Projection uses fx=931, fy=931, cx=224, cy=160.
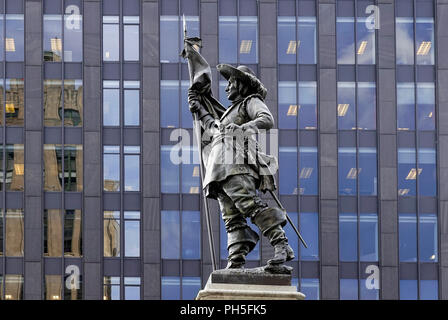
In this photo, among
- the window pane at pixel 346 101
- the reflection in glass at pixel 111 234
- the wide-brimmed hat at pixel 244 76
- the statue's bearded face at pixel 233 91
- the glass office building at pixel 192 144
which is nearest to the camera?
the wide-brimmed hat at pixel 244 76

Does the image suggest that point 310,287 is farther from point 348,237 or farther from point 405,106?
point 405,106

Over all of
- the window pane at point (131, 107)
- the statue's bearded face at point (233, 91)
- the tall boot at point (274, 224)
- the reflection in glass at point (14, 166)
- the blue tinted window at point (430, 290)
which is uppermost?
the window pane at point (131, 107)

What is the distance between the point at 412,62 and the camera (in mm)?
49188

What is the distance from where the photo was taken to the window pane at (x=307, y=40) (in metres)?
49.1

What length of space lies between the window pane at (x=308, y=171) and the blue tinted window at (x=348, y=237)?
2049 millimetres

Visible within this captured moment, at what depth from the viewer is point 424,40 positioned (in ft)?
162

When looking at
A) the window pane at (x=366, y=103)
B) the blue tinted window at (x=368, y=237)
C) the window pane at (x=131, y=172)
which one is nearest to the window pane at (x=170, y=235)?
the window pane at (x=131, y=172)

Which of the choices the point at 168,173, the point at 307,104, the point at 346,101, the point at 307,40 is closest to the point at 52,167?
the point at 168,173

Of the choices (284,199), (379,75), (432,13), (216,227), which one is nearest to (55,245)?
(216,227)

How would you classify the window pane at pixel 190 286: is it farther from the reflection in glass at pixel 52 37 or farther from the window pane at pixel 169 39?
the reflection in glass at pixel 52 37

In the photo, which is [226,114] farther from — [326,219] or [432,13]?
[432,13]

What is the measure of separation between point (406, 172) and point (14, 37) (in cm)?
2174
